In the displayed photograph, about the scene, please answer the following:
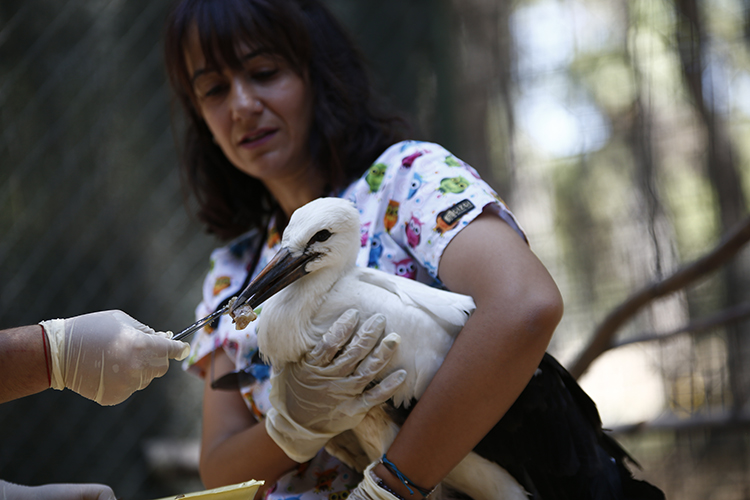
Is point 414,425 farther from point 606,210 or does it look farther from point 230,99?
point 606,210

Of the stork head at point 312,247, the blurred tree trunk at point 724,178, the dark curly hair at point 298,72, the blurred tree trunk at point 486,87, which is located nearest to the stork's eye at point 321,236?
the stork head at point 312,247

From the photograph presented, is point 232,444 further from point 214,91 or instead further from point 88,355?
point 214,91

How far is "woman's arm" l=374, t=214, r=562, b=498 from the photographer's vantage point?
2.98ft

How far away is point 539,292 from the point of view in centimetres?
92

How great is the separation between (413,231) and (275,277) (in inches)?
10.9

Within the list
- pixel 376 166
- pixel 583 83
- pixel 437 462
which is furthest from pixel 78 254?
pixel 583 83

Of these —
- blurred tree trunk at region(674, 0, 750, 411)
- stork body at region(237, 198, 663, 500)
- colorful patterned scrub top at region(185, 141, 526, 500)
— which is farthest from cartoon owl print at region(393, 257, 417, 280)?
blurred tree trunk at region(674, 0, 750, 411)

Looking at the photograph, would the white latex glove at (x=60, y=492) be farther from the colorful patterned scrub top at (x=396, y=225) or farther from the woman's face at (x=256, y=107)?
the woman's face at (x=256, y=107)

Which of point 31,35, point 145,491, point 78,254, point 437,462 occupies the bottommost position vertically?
point 145,491

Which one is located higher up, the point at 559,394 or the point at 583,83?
the point at 583,83

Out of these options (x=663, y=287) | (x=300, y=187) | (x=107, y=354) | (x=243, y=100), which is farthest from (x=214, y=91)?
(x=663, y=287)

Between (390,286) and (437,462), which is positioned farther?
(390,286)

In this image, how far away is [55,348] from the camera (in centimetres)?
72

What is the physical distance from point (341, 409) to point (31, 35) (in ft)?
6.14
